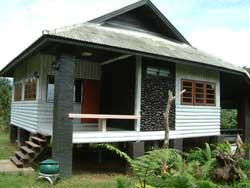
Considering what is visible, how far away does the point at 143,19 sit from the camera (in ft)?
45.6

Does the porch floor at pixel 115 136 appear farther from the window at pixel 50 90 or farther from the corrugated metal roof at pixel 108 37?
the window at pixel 50 90

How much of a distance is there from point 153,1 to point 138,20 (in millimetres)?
1012

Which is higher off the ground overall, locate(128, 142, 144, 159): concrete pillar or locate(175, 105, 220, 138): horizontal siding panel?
locate(175, 105, 220, 138): horizontal siding panel

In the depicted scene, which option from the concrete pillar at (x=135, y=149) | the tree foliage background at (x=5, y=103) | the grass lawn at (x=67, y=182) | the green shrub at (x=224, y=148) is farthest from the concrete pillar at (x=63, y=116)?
the tree foliage background at (x=5, y=103)

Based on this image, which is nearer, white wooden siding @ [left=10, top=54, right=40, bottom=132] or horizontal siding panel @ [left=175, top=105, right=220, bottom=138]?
white wooden siding @ [left=10, top=54, right=40, bottom=132]

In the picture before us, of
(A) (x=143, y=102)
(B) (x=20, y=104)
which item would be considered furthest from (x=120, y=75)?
(B) (x=20, y=104)

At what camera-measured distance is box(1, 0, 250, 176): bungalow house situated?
9.05 m

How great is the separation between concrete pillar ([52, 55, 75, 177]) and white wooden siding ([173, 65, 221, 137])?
4.55 m

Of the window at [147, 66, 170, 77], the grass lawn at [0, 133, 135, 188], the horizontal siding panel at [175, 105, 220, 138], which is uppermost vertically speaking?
the window at [147, 66, 170, 77]

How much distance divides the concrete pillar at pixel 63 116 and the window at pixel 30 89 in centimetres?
365

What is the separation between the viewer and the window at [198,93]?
1245 centimetres

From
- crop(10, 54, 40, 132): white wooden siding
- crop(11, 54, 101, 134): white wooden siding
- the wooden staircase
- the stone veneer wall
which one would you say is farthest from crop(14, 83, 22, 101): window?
the stone veneer wall

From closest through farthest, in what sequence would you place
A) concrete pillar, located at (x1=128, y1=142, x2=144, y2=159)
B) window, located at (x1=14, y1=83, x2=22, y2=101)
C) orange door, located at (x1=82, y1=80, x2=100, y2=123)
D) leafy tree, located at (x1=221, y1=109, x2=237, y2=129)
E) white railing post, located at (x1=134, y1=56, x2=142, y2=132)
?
concrete pillar, located at (x1=128, y1=142, x2=144, y2=159), white railing post, located at (x1=134, y1=56, x2=142, y2=132), orange door, located at (x1=82, y1=80, x2=100, y2=123), window, located at (x1=14, y1=83, x2=22, y2=101), leafy tree, located at (x1=221, y1=109, x2=237, y2=129)

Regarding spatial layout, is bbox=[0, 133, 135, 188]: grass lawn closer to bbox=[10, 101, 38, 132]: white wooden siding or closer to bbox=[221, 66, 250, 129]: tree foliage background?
bbox=[10, 101, 38, 132]: white wooden siding
